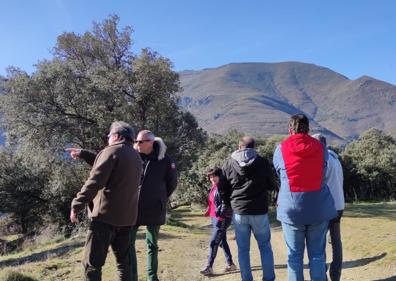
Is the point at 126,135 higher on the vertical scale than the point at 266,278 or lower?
higher

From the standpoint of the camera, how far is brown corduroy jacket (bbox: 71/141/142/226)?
4797 mm

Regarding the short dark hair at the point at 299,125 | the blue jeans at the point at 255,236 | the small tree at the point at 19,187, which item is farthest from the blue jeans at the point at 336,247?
the small tree at the point at 19,187

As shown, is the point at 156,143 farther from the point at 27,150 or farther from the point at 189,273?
the point at 27,150

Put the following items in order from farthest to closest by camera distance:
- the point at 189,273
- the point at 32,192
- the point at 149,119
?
the point at 32,192
the point at 149,119
the point at 189,273

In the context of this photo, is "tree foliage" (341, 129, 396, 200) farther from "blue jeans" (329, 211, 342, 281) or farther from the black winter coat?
the black winter coat

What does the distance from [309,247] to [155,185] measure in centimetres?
223

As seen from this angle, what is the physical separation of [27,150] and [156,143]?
53.9ft

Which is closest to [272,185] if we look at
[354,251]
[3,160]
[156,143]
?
[156,143]

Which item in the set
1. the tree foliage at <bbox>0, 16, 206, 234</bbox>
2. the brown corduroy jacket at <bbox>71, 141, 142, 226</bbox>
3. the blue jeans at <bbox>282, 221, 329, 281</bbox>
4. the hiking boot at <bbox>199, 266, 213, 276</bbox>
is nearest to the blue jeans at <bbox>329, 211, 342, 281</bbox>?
the blue jeans at <bbox>282, 221, 329, 281</bbox>

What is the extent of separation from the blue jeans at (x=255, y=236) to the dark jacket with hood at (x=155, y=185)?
3.46 feet

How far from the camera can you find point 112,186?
495 centimetres

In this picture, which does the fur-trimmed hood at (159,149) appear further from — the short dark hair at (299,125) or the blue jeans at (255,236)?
the short dark hair at (299,125)

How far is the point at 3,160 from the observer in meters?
31.9

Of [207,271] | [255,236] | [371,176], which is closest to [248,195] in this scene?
[255,236]
